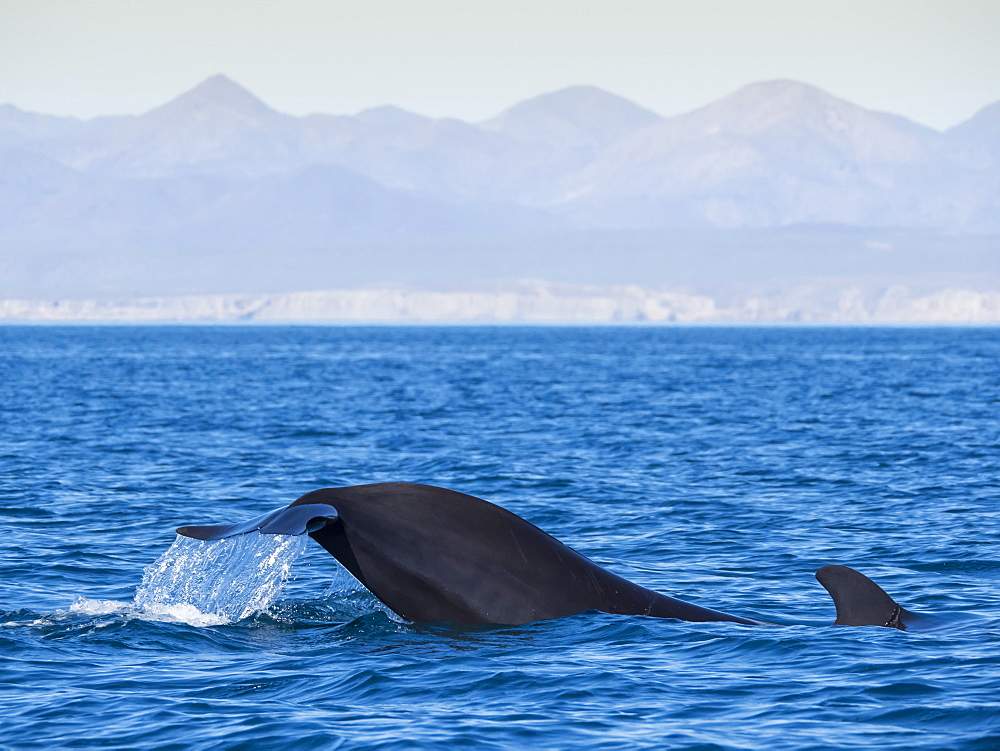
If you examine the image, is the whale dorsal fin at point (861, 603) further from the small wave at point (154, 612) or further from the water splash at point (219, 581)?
the small wave at point (154, 612)

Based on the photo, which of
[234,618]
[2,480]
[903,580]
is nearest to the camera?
[234,618]

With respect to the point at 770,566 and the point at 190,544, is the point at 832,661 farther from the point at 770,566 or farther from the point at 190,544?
the point at 190,544

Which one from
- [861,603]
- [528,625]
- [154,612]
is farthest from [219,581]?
[861,603]

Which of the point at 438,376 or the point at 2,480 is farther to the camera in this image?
the point at 438,376

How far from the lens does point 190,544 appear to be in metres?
13.2

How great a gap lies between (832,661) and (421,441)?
2087 centimetres

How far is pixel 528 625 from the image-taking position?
10547mm

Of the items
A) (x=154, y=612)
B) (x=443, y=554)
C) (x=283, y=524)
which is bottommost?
(x=154, y=612)

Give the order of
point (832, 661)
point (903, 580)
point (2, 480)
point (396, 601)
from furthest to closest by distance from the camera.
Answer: point (2, 480), point (903, 580), point (832, 661), point (396, 601)

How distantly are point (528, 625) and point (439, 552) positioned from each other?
1258 mm

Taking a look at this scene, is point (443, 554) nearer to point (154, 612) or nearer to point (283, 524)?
point (283, 524)

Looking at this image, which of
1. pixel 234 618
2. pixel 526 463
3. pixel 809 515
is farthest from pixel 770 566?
pixel 526 463

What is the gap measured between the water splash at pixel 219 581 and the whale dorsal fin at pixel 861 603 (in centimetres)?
474

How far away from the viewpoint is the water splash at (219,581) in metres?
12.5
